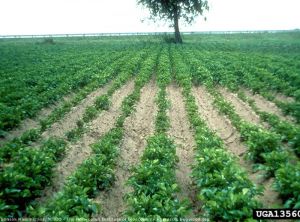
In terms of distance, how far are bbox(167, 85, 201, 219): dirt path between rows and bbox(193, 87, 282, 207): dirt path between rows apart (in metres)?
0.94

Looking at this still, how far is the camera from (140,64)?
26.5m

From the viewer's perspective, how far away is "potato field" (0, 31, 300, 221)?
609 centimetres

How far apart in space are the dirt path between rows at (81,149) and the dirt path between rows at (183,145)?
2.60m

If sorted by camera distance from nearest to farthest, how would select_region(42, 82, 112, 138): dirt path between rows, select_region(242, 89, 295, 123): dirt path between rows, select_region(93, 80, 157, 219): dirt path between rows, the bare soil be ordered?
select_region(93, 80, 157, 219): dirt path between rows → select_region(42, 82, 112, 138): dirt path between rows → select_region(242, 89, 295, 123): dirt path between rows → the bare soil

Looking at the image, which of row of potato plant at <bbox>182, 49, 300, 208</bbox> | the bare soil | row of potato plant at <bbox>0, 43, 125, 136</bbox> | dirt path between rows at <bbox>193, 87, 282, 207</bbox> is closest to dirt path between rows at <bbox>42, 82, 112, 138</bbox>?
row of potato plant at <bbox>0, 43, 125, 136</bbox>

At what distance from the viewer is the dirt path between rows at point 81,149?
25.9 ft

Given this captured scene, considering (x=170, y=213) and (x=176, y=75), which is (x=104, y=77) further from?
(x=170, y=213)

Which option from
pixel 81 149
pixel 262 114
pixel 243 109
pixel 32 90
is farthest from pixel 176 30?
pixel 81 149

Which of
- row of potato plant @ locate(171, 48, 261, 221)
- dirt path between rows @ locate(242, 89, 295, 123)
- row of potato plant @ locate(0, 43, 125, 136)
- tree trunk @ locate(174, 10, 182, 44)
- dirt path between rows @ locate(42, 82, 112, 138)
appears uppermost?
tree trunk @ locate(174, 10, 182, 44)

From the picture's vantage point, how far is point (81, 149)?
10.1 m

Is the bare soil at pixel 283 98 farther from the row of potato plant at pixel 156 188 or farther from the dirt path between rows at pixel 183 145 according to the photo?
the row of potato plant at pixel 156 188

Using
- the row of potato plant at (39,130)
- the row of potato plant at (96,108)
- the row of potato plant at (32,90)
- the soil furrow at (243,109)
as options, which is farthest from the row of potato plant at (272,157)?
the row of potato plant at (32,90)

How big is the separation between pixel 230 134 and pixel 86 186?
624 cm

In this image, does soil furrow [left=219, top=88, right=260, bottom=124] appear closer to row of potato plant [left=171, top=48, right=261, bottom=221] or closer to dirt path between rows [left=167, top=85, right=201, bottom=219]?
dirt path between rows [left=167, top=85, right=201, bottom=219]
